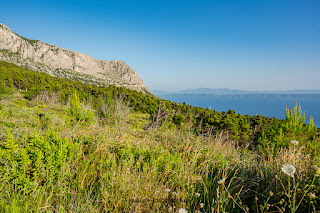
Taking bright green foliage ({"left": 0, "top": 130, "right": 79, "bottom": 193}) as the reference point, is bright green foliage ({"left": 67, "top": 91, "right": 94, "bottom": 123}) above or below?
above

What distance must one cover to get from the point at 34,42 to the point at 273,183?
18952cm

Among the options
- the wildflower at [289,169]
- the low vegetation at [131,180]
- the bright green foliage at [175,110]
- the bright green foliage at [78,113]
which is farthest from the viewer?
the bright green foliage at [175,110]

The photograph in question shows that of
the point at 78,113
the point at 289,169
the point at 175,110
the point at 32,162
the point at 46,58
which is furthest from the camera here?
the point at 46,58

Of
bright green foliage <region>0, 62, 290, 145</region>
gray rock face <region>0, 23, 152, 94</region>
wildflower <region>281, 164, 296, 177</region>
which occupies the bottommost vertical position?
bright green foliage <region>0, 62, 290, 145</region>

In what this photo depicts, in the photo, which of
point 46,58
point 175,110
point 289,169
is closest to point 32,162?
point 289,169

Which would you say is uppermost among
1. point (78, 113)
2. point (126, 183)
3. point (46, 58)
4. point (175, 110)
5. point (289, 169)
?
point (46, 58)

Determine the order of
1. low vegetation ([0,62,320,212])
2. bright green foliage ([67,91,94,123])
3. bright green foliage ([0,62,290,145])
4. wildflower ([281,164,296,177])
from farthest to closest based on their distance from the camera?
bright green foliage ([0,62,290,145])
bright green foliage ([67,91,94,123])
low vegetation ([0,62,320,212])
wildflower ([281,164,296,177])

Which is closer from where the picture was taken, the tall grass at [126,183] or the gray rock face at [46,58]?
the tall grass at [126,183]

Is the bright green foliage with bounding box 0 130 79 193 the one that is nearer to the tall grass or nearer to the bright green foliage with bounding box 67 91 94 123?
the tall grass

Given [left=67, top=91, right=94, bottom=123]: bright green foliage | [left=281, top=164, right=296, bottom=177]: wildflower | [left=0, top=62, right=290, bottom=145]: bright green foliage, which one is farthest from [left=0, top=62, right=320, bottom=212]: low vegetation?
[left=0, top=62, right=290, bottom=145]: bright green foliage

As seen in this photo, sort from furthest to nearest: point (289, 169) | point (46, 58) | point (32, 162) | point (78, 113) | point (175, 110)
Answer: point (46, 58) → point (175, 110) → point (78, 113) → point (32, 162) → point (289, 169)

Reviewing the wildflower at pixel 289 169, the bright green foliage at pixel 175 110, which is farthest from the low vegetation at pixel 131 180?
the bright green foliage at pixel 175 110

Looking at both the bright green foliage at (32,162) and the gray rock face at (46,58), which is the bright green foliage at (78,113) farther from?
the gray rock face at (46,58)

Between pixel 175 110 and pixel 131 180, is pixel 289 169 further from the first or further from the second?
pixel 175 110
